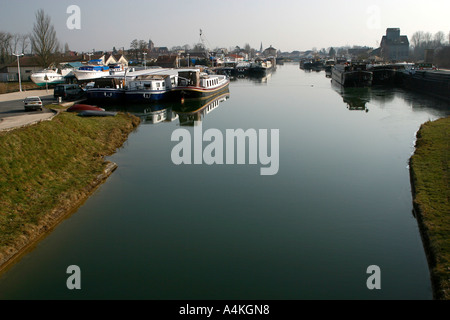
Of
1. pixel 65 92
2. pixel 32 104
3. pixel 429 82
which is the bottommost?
pixel 32 104

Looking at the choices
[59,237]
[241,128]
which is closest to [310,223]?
[59,237]

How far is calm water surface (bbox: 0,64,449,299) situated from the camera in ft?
29.5

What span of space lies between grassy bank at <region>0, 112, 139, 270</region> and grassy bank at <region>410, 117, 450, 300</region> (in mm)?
9095

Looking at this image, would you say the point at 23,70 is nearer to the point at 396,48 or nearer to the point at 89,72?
the point at 89,72

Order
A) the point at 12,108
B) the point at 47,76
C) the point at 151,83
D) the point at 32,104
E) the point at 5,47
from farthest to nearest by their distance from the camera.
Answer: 1. the point at 5,47
2. the point at 47,76
3. the point at 151,83
4. the point at 12,108
5. the point at 32,104

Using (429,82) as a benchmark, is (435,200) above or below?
below

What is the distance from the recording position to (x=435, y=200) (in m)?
12.0

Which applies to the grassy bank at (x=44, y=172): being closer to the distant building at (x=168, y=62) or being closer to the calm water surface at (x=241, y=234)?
the calm water surface at (x=241, y=234)

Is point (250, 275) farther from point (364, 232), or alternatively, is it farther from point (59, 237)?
point (59, 237)

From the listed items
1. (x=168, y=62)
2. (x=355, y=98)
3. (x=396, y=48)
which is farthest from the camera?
(x=396, y=48)

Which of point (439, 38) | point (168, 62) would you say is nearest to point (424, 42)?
point (439, 38)

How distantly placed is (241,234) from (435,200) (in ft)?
17.8

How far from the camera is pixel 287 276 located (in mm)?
9328
